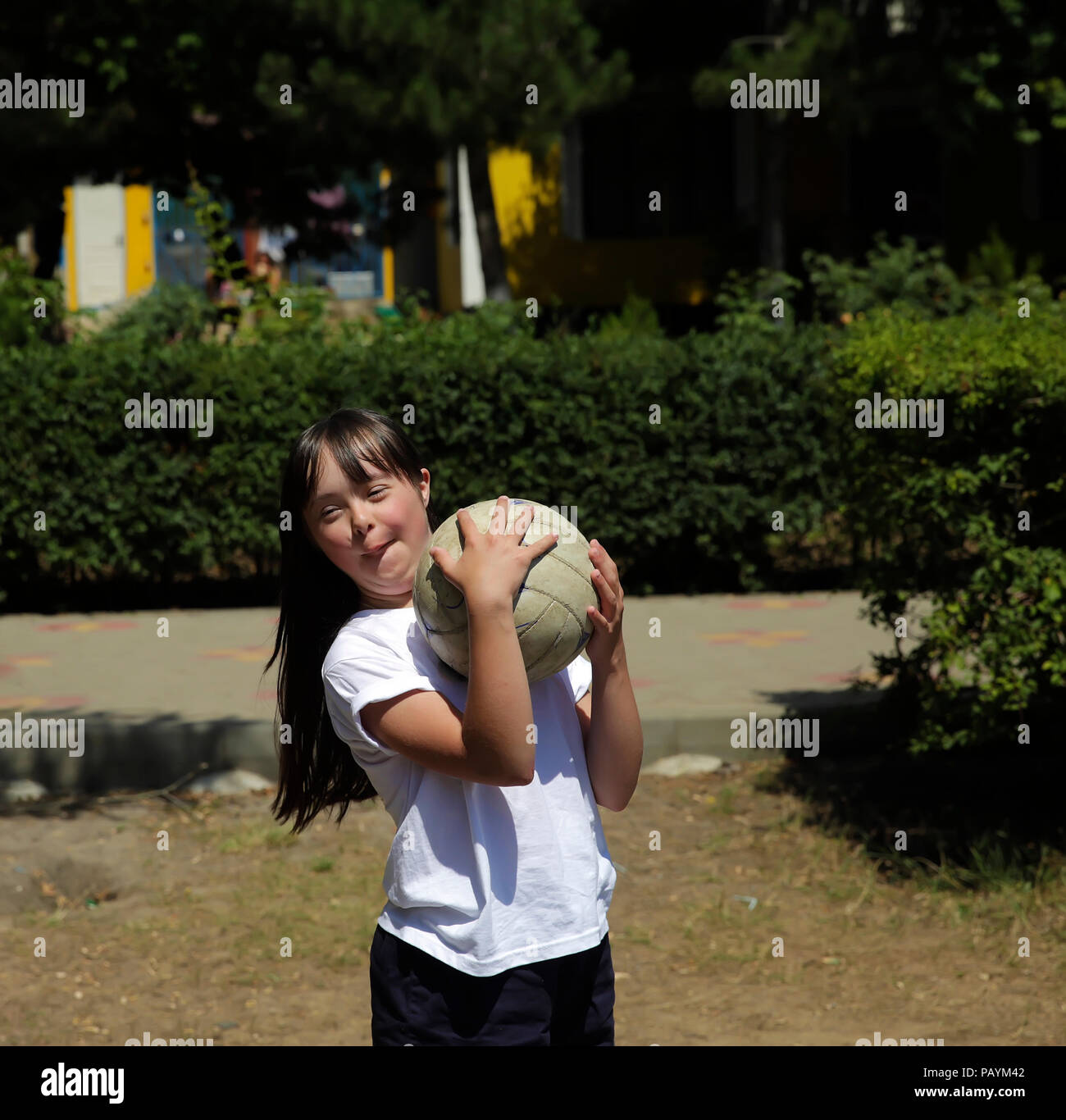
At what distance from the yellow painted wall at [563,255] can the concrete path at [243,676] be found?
10164 millimetres

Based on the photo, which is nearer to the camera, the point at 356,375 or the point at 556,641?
the point at 556,641

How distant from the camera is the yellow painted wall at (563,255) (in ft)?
65.4

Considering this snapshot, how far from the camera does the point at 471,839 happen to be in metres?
2.26

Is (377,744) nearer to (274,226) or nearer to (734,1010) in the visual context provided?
(734,1010)

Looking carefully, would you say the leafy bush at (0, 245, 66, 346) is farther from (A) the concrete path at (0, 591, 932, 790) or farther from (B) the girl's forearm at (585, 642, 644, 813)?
(B) the girl's forearm at (585, 642, 644, 813)

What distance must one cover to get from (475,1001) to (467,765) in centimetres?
39

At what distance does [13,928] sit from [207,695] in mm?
2583

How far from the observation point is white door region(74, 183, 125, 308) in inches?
1041

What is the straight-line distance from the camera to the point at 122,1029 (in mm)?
4328

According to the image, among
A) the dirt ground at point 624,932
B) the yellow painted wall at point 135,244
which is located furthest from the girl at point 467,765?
the yellow painted wall at point 135,244

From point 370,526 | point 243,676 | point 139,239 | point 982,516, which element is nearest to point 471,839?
point 370,526

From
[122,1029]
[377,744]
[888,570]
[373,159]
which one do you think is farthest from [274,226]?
[377,744]

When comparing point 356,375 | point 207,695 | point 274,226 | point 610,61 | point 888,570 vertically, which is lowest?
point 207,695

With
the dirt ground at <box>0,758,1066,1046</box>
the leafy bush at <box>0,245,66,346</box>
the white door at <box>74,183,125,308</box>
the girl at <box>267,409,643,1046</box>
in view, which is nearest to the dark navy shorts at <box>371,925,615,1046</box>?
the girl at <box>267,409,643,1046</box>
